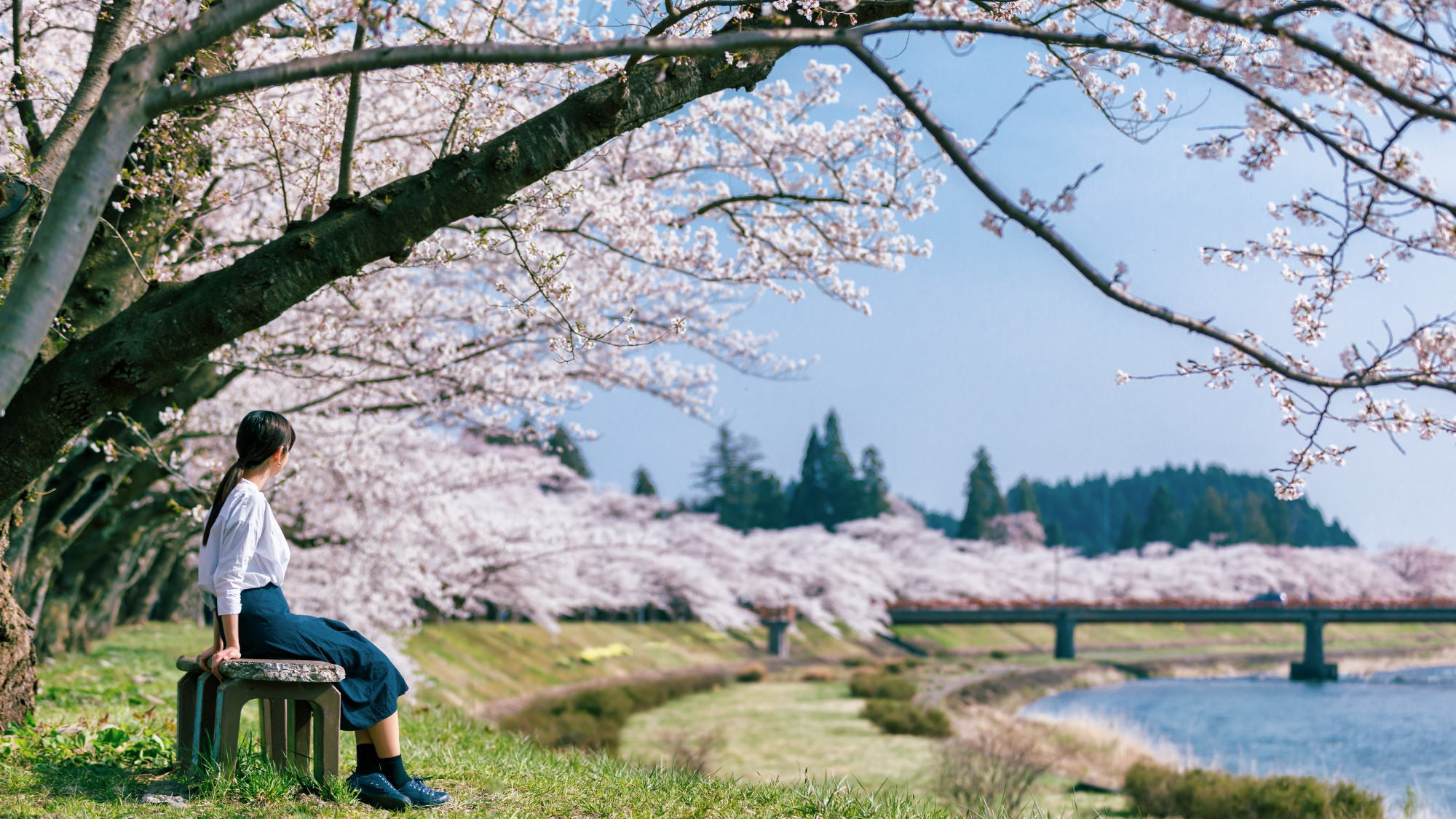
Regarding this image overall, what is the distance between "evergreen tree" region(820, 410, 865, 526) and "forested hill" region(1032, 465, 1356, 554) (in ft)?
60.1

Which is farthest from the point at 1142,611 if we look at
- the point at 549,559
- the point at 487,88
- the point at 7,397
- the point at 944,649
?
the point at 7,397

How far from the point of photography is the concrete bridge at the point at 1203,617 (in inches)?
1431

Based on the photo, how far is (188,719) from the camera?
12.6ft

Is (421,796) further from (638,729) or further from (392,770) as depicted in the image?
(638,729)

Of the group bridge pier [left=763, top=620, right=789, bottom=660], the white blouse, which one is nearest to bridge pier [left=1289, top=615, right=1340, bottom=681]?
bridge pier [left=763, top=620, right=789, bottom=660]

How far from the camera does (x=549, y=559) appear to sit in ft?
69.0

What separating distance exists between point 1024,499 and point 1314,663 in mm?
31572

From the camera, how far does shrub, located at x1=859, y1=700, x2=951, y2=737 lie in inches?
755

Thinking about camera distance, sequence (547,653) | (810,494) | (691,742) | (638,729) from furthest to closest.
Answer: (810,494), (547,653), (638,729), (691,742)

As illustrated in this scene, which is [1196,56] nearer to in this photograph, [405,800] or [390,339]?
[405,800]

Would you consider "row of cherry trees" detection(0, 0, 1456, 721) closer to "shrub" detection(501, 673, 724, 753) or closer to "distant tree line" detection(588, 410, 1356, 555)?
"shrub" detection(501, 673, 724, 753)

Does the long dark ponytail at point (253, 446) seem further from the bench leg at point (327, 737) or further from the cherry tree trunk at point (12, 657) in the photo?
the cherry tree trunk at point (12, 657)

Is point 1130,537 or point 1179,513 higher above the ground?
point 1179,513

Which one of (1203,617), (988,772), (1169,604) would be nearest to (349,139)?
(988,772)
